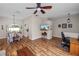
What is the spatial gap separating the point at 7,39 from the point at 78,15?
57.2 inches

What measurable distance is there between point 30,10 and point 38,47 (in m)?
0.74

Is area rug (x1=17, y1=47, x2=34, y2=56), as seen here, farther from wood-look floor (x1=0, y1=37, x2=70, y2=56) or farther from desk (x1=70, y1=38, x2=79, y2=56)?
desk (x1=70, y1=38, x2=79, y2=56)

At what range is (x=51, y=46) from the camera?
214 centimetres

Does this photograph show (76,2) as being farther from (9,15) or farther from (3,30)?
(3,30)

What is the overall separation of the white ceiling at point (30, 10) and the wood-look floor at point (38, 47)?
0.49 metres

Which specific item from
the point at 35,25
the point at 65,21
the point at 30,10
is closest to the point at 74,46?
the point at 65,21

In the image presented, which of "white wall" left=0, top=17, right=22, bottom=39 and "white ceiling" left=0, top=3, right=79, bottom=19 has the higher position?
"white ceiling" left=0, top=3, right=79, bottom=19

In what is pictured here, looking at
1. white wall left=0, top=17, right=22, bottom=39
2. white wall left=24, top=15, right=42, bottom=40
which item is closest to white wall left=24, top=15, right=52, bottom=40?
white wall left=24, top=15, right=42, bottom=40

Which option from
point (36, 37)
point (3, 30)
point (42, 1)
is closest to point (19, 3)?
point (42, 1)

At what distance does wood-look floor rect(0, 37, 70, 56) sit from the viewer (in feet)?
6.82

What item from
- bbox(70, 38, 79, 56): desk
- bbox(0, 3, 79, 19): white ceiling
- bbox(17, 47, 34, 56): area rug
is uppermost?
bbox(0, 3, 79, 19): white ceiling

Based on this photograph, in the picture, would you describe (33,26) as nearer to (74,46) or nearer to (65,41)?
(65,41)

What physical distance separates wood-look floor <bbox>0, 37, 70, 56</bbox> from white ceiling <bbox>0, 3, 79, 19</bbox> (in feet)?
1.62

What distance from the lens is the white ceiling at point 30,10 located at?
2.02 m
